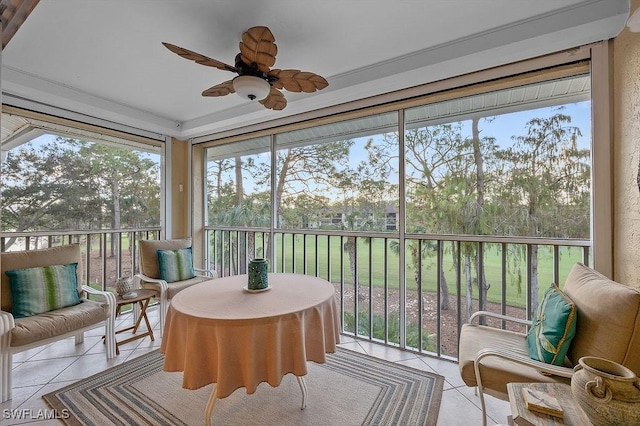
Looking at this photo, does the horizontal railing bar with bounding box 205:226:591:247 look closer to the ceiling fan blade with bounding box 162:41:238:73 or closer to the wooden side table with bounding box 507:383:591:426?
the wooden side table with bounding box 507:383:591:426

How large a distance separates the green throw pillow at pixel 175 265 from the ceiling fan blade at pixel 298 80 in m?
2.34

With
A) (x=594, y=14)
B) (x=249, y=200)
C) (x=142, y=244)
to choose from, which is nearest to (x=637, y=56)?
(x=594, y=14)

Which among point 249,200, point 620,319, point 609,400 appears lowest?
point 609,400

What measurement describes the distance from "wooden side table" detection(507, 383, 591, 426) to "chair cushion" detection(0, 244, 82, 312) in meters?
3.36

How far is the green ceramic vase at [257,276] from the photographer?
185cm

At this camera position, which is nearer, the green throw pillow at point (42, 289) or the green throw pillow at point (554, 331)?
the green throw pillow at point (554, 331)

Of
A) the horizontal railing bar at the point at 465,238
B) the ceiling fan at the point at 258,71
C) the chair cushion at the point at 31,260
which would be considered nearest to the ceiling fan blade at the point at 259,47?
the ceiling fan at the point at 258,71

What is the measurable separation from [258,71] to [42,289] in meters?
2.47

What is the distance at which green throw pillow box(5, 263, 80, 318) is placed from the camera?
220 centimetres

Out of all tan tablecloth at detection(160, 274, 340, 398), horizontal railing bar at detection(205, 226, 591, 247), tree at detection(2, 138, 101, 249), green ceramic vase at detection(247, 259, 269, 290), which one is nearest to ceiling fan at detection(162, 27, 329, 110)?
green ceramic vase at detection(247, 259, 269, 290)

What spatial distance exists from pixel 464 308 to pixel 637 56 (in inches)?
82.9

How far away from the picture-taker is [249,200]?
151 inches

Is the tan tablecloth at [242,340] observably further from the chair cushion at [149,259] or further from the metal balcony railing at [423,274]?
the chair cushion at [149,259]

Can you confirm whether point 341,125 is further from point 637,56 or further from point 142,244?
point 142,244
